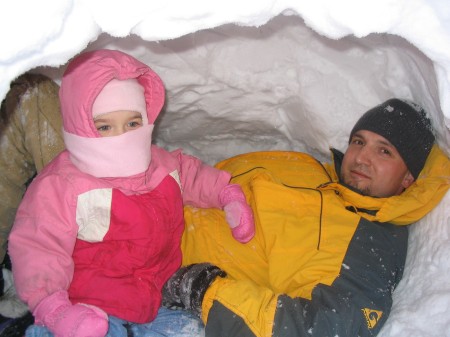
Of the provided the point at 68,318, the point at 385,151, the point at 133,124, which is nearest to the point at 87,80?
the point at 133,124

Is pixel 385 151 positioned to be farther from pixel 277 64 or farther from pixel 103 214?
pixel 103 214

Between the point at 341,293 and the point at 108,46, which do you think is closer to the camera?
the point at 341,293

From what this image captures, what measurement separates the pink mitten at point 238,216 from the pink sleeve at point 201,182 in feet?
0.26

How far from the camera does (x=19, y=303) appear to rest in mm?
2041

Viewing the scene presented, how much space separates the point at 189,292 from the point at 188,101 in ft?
3.96

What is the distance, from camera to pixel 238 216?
6.34 feet

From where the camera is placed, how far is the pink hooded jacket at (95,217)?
150 cm

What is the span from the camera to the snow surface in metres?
1.12

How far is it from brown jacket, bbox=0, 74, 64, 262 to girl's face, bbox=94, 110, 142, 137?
0.40 meters

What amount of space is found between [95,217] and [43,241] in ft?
0.71

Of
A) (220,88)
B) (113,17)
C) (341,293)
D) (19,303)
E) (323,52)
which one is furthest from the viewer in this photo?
(220,88)

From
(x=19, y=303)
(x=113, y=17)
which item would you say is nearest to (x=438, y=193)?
(x=113, y=17)

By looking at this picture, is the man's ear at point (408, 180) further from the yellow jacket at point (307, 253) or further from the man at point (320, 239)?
the yellow jacket at point (307, 253)

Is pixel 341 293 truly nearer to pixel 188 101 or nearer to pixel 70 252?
pixel 70 252
